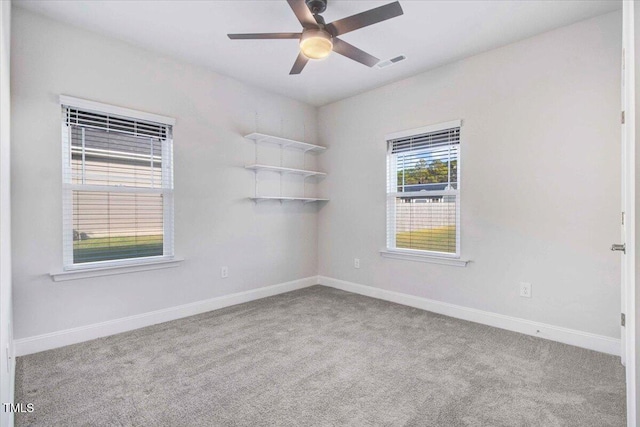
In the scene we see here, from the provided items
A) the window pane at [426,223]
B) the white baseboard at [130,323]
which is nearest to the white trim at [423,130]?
the window pane at [426,223]

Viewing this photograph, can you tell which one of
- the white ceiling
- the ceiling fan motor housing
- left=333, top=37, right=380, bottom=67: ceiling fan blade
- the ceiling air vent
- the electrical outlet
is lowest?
the electrical outlet

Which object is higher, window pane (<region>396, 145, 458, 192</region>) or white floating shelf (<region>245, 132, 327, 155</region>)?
white floating shelf (<region>245, 132, 327, 155</region>)

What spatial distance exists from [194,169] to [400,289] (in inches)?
108

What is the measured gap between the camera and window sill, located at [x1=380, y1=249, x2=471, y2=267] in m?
3.44

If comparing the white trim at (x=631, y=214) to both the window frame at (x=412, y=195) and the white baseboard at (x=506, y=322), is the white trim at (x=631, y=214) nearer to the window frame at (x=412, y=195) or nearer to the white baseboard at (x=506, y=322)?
the white baseboard at (x=506, y=322)

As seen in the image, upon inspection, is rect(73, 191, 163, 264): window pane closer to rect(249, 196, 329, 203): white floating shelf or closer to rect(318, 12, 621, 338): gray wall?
rect(249, 196, 329, 203): white floating shelf

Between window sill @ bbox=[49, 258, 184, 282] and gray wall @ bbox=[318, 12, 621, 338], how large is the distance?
2568mm

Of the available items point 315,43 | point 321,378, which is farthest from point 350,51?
point 321,378

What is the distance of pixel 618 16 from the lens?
2553 mm

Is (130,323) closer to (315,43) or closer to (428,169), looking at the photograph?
(315,43)

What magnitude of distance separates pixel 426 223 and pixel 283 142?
6.81 ft

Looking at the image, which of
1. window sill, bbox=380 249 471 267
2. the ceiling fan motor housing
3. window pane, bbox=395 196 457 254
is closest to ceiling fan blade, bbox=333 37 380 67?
→ the ceiling fan motor housing

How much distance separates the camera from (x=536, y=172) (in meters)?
2.94

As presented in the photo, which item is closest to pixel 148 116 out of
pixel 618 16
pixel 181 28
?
pixel 181 28
